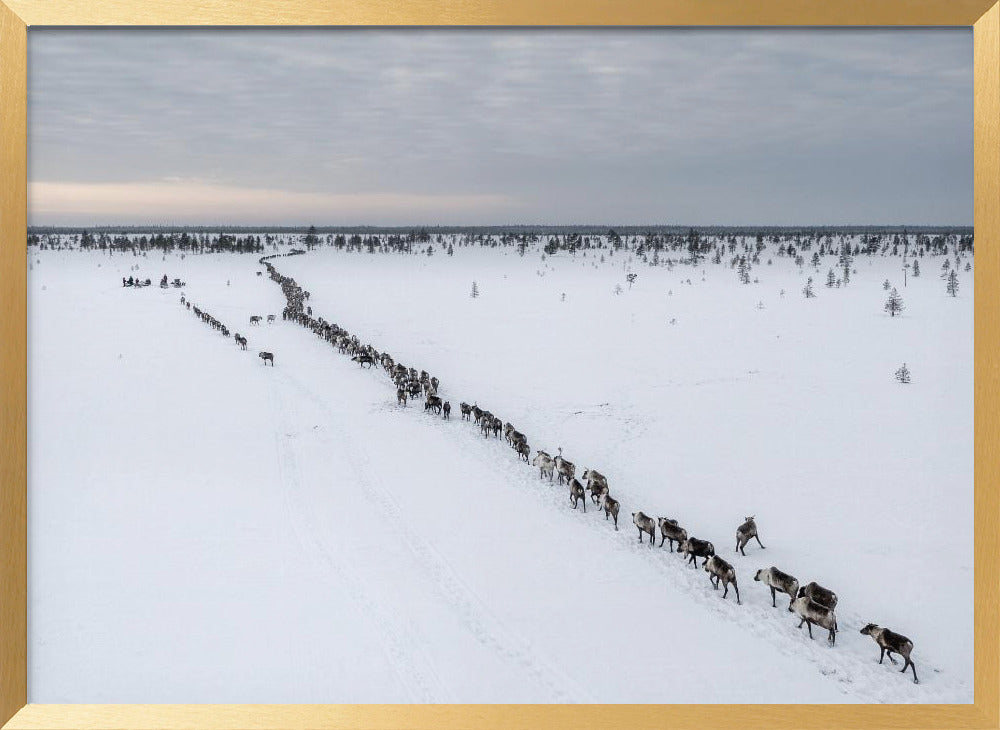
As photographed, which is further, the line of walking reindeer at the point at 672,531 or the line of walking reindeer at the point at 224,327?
the line of walking reindeer at the point at 224,327

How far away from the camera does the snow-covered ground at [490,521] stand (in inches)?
292

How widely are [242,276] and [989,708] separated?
180 feet

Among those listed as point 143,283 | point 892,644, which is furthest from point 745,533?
point 143,283

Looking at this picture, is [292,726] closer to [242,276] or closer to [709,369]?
[709,369]

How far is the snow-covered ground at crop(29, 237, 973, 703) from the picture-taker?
7418 millimetres

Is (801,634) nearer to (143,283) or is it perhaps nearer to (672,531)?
(672,531)

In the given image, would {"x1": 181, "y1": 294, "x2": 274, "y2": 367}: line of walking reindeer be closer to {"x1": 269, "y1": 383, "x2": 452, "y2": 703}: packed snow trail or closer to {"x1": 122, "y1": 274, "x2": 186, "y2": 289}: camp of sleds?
{"x1": 122, "y1": 274, "x2": 186, "y2": 289}: camp of sleds

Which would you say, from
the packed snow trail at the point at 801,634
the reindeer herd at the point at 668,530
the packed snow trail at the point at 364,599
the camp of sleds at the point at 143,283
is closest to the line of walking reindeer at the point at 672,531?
the reindeer herd at the point at 668,530

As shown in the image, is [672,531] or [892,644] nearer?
[892,644]

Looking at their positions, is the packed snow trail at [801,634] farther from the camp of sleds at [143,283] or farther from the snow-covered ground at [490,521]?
the camp of sleds at [143,283]

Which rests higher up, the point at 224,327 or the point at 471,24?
the point at 471,24

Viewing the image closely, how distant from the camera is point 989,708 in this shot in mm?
6168

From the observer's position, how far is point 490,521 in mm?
11109

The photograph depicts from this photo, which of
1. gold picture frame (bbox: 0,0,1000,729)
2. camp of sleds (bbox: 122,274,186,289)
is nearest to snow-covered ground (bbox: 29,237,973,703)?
gold picture frame (bbox: 0,0,1000,729)
